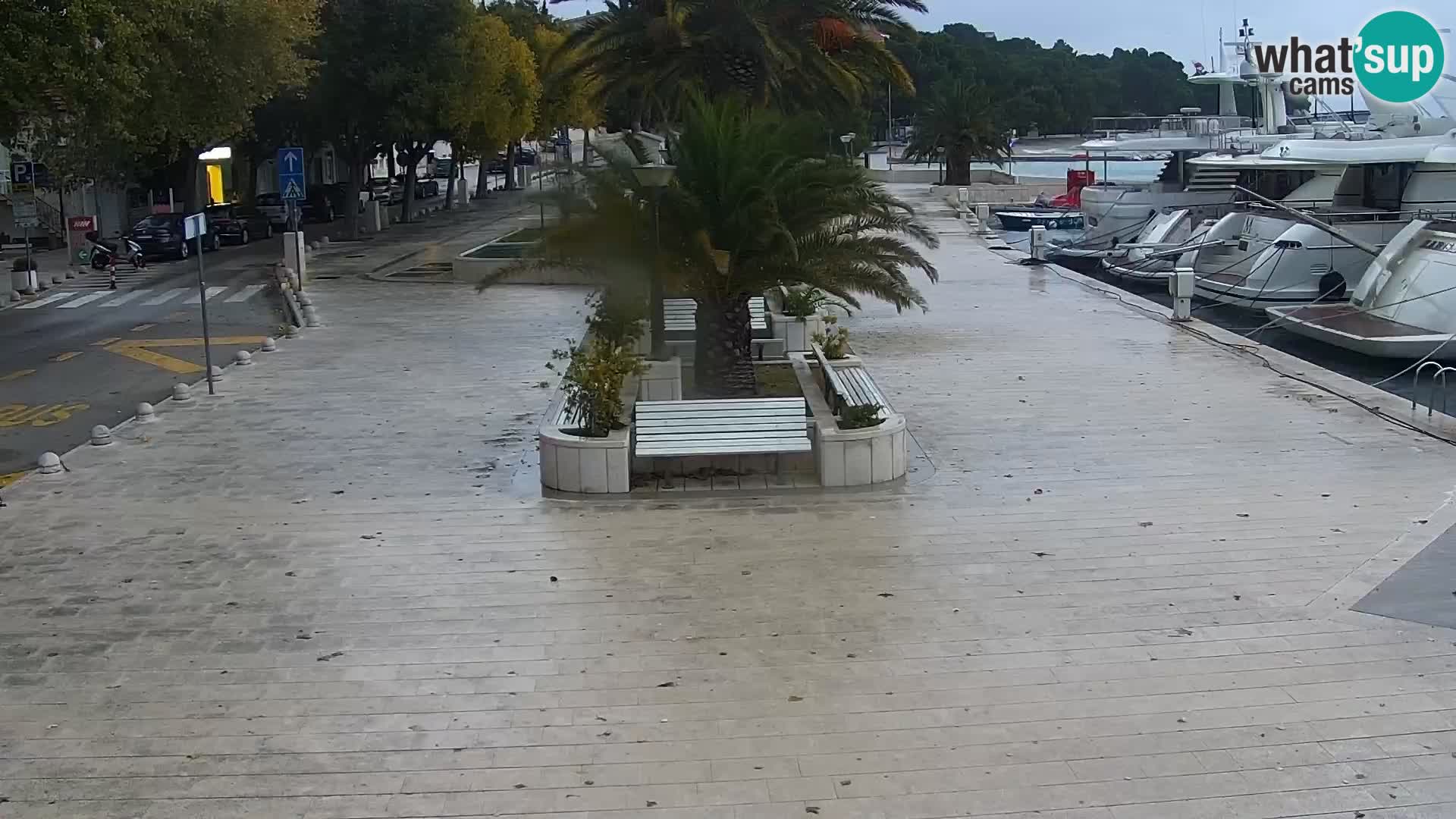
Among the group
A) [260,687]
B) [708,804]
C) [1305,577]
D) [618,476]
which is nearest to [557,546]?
[618,476]

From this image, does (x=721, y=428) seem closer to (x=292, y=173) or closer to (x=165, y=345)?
(x=165, y=345)

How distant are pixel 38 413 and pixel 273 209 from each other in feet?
103

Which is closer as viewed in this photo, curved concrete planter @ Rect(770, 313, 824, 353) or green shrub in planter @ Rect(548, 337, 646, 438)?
green shrub in planter @ Rect(548, 337, 646, 438)

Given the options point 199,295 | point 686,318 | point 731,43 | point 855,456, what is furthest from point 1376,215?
point 199,295

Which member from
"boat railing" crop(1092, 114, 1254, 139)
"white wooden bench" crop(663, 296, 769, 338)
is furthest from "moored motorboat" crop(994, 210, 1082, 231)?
"white wooden bench" crop(663, 296, 769, 338)

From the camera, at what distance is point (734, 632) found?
26.9 ft

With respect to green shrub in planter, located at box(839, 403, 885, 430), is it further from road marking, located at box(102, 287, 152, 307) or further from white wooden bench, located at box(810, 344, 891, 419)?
road marking, located at box(102, 287, 152, 307)

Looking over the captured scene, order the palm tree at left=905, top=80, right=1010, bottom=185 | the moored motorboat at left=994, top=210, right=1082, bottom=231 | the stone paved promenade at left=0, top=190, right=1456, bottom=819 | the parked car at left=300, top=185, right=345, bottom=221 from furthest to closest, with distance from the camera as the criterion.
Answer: the palm tree at left=905, top=80, right=1010, bottom=185
the parked car at left=300, top=185, right=345, bottom=221
the moored motorboat at left=994, top=210, right=1082, bottom=231
the stone paved promenade at left=0, top=190, right=1456, bottom=819

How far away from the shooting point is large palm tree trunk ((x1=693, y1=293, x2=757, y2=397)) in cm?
1338

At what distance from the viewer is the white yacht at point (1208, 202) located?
3469cm

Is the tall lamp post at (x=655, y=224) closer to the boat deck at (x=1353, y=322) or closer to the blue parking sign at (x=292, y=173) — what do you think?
the blue parking sign at (x=292, y=173)

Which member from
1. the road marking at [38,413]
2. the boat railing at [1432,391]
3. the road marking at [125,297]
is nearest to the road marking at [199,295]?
the road marking at [125,297]

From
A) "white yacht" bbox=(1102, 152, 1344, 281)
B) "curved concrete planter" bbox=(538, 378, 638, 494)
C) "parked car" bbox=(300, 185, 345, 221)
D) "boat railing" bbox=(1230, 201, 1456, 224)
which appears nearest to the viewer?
"curved concrete planter" bbox=(538, 378, 638, 494)

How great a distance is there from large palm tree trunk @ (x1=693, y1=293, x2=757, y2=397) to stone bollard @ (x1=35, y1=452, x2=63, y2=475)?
574cm
